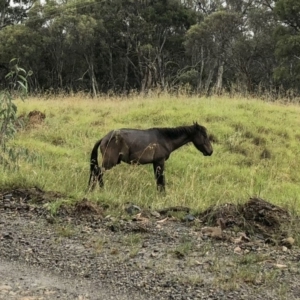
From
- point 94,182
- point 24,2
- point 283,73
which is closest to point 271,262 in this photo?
point 94,182

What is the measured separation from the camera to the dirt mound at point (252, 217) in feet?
17.2

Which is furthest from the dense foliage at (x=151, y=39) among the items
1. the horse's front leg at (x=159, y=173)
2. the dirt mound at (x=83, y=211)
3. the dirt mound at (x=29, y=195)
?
the dirt mound at (x=83, y=211)

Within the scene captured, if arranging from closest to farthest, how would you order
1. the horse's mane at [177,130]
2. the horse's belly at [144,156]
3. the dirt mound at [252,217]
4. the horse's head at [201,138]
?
the dirt mound at [252,217] → the horse's belly at [144,156] → the horse's mane at [177,130] → the horse's head at [201,138]

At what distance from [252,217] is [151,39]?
33326 mm

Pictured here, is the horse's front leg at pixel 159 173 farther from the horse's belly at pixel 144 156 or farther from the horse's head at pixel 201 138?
the horse's head at pixel 201 138

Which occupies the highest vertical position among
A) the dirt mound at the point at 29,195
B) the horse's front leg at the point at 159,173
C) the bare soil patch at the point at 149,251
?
the bare soil patch at the point at 149,251

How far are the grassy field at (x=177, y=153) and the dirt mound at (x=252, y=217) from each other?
0.66 m

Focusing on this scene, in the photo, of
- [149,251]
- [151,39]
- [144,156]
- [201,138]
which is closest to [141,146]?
[144,156]

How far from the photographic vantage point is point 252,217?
549 centimetres

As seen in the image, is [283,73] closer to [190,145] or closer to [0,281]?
[190,145]

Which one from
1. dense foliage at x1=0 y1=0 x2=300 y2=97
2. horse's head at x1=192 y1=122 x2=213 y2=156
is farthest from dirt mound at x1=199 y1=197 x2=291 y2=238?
dense foliage at x1=0 y1=0 x2=300 y2=97

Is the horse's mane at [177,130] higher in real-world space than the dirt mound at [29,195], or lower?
higher

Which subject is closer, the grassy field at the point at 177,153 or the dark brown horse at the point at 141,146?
the grassy field at the point at 177,153

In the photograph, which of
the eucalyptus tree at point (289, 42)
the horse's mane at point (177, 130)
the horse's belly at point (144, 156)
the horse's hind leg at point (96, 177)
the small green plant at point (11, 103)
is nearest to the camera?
the small green plant at point (11, 103)
